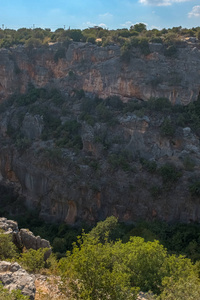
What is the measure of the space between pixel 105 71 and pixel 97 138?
8.48 m

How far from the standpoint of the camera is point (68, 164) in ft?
91.1

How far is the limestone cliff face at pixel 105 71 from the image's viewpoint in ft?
96.3

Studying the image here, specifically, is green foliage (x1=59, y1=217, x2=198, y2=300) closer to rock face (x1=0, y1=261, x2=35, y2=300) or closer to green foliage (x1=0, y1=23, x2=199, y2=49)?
rock face (x1=0, y1=261, x2=35, y2=300)

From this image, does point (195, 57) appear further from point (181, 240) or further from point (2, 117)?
point (2, 117)

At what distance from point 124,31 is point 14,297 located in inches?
1294

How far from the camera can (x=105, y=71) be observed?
106 feet

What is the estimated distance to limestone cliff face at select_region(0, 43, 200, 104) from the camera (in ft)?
96.3

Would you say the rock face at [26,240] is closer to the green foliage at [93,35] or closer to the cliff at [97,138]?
the cliff at [97,138]

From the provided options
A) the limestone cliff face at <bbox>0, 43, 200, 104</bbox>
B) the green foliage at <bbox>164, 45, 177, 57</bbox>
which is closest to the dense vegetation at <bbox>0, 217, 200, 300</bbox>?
the limestone cliff face at <bbox>0, 43, 200, 104</bbox>

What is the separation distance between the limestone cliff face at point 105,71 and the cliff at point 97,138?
102 mm

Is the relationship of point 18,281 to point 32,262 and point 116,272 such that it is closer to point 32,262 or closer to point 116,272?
point 116,272

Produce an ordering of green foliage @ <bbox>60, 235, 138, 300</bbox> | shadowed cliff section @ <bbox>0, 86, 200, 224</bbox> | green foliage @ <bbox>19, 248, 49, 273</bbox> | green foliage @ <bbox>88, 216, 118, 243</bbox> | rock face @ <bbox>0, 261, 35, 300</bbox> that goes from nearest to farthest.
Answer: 1. green foliage @ <bbox>60, 235, 138, 300</bbox>
2. rock face @ <bbox>0, 261, 35, 300</bbox>
3. green foliage @ <bbox>19, 248, 49, 273</bbox>
4. green foliage @ <bbox>88, 216, 118, 243</bbox>
5. shadowed cliff section @ <bbox>0, 86, 200, 224</bbox>

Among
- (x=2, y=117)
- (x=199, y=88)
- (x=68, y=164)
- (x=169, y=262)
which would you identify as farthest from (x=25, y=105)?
(x=169, y=262)

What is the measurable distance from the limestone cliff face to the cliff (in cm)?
10
